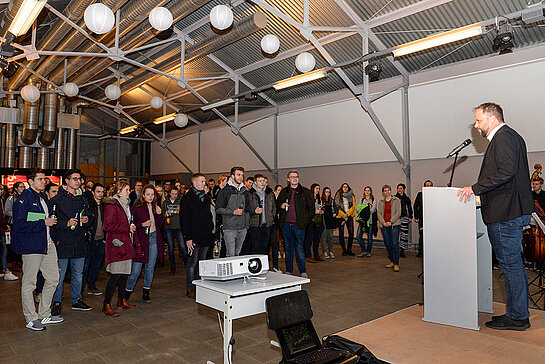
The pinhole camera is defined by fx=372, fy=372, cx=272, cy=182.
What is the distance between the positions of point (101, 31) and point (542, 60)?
7.88 m

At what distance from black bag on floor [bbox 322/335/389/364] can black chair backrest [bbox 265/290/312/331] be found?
30 cm

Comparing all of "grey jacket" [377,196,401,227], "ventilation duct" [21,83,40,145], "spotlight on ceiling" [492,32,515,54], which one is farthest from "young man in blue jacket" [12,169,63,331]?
"ventilation duct" [21,83,40,145]

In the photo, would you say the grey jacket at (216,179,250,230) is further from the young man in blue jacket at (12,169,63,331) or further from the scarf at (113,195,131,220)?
the young man in blue jacket at (12,169,63,331)

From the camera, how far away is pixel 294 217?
5891 mm

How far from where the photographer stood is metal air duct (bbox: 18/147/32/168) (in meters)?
12.6

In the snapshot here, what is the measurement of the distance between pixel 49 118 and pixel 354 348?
507 inches

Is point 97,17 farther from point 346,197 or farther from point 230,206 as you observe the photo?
point 346,197

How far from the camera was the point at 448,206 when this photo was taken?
129 inches

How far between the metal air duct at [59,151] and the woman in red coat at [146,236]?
10129mm

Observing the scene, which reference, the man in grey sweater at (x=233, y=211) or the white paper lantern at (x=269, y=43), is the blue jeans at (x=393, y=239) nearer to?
the man in grey sweater at (x=233, y=211)

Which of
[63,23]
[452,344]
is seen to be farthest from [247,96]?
[452,344]

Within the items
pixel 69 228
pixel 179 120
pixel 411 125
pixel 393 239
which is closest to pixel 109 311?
pixel 69 228

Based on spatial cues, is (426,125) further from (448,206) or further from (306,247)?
(448,206)

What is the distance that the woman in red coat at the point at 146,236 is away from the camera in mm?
4469
